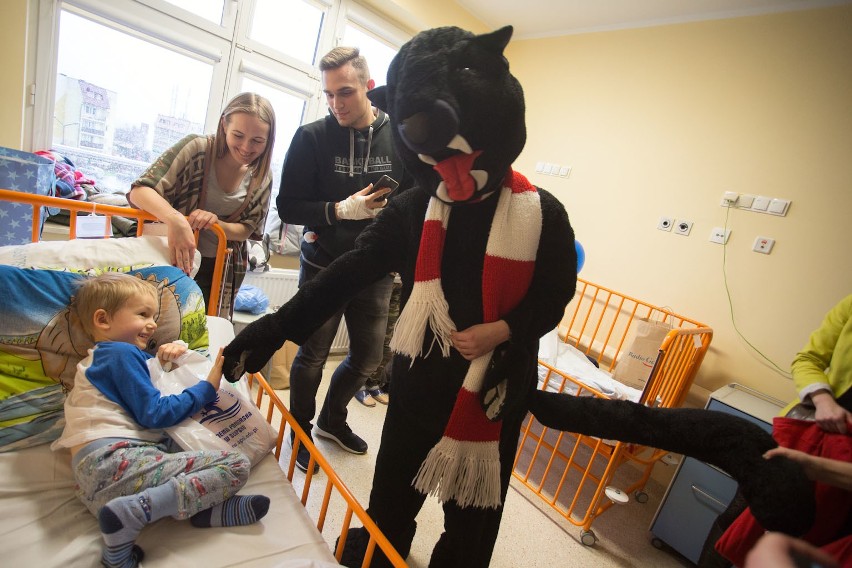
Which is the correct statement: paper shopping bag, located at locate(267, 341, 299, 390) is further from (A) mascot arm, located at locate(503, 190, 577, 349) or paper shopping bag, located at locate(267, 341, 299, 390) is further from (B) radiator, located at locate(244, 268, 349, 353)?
(A) mascot arm, located at locate(503, 190, 577, 349)

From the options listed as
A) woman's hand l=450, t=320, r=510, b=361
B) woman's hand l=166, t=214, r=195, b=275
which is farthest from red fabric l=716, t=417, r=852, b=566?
woman's hand l=166, t=214, r=195, b=275

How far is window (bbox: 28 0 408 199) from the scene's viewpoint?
2055 mm

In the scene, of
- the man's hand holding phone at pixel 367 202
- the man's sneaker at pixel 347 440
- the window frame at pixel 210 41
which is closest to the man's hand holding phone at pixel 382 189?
the man's hand holding phone at pixel 367 202

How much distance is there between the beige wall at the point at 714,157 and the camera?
203cm

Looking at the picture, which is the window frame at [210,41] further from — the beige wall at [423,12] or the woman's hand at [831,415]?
the woman's hand at [831,415]

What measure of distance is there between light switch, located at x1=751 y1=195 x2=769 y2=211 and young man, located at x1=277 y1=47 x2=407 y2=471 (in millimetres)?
2002

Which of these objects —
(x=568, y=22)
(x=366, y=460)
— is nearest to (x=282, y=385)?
(x=366, y=460)

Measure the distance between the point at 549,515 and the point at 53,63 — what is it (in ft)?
10.9

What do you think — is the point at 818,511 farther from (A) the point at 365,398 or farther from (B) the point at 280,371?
(B) the point at 280,371

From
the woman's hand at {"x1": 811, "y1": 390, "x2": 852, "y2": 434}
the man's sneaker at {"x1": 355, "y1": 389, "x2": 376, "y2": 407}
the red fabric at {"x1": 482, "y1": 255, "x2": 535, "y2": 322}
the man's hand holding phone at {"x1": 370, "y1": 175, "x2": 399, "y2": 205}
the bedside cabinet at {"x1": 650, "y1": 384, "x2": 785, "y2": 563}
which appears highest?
the man's hand holding phone at {"x1": 370, "y1": 175, "x2": 399, "y2": 205}

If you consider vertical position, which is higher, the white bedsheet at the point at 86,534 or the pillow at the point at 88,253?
the pillow at the point at 88,253

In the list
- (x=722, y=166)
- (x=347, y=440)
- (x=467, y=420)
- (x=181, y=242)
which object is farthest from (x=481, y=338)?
(x=722, y=166)

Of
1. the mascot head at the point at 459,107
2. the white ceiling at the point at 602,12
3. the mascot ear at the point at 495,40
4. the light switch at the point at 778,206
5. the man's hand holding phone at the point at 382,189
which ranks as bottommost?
the man's hand holding phone at the point at 382,189

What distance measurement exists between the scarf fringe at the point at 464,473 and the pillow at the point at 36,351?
2.98ft
